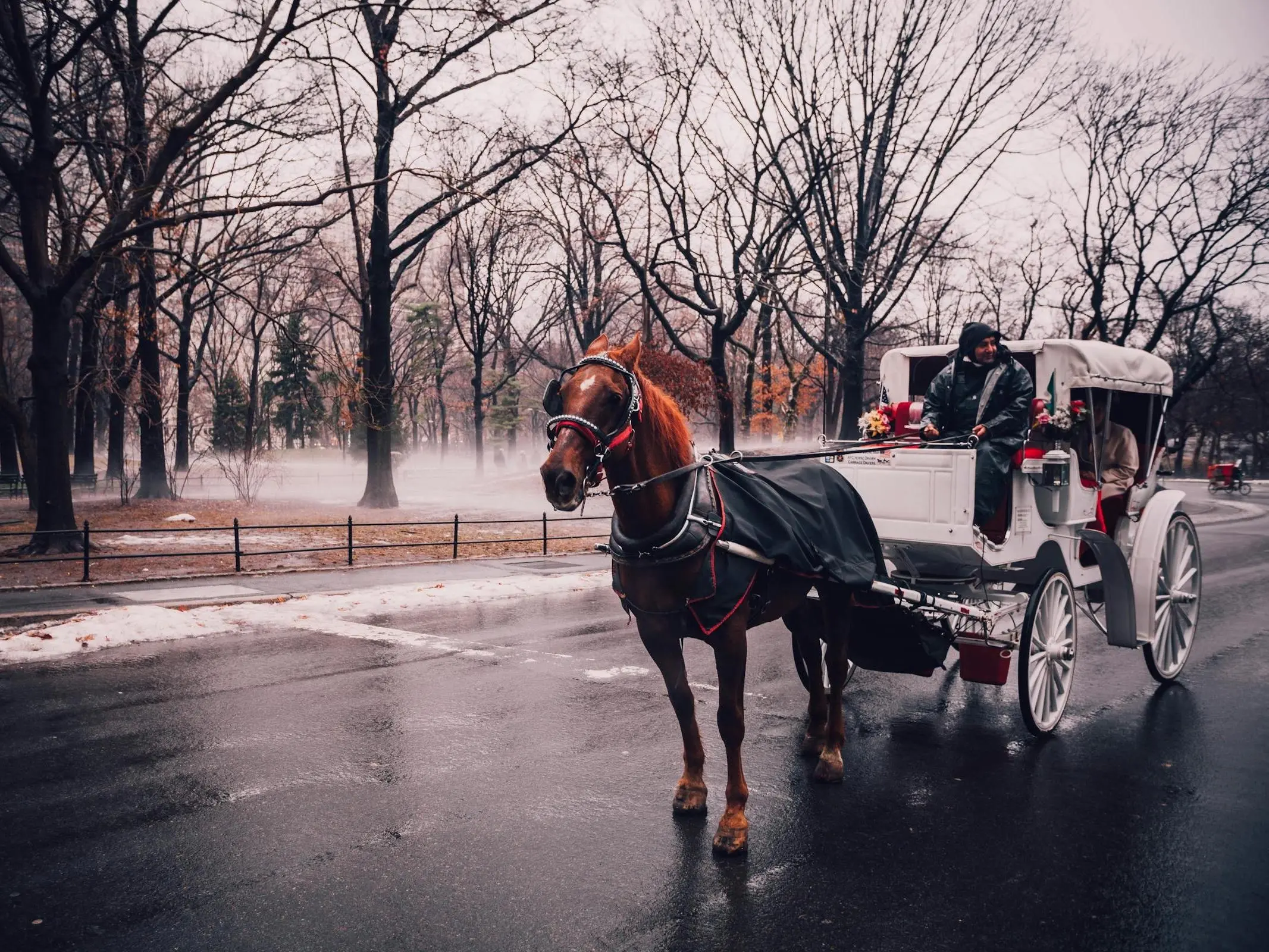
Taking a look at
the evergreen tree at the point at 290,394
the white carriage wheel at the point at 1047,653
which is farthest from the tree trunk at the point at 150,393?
the evergreen tree at the point at 290,394

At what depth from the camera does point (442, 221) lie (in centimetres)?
2325

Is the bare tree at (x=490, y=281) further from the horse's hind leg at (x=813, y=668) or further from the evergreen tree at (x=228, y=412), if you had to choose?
the horse's hind leg at (x=813, y=668)

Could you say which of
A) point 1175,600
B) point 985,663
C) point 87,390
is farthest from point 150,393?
point 1175,600

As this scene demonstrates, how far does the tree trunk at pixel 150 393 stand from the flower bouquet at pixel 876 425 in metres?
19.8

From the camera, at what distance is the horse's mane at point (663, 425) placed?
449cm

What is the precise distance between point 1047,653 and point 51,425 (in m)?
16.3

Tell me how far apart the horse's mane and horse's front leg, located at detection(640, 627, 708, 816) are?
3.26 ft

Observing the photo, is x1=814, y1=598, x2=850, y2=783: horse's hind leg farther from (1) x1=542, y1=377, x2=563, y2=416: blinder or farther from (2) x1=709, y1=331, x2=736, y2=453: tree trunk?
(2) x1=709, y1=331, x2=736, y2=453: tree trunk

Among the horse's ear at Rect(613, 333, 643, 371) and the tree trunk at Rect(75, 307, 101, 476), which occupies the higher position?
the tree trunk at Rect(75, 307, 101, 476)

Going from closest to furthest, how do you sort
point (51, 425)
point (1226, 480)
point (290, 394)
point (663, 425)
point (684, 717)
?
point (663, 425) < point (684, 717) < point (51, 425) < point (1226, 480) < point (290, 394)

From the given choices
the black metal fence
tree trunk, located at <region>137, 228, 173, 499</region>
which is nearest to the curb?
the black metal fence

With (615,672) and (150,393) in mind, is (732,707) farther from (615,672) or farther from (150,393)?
(150,393)

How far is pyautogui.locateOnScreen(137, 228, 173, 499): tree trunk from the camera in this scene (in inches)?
938

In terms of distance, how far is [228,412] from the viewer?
57250mm
